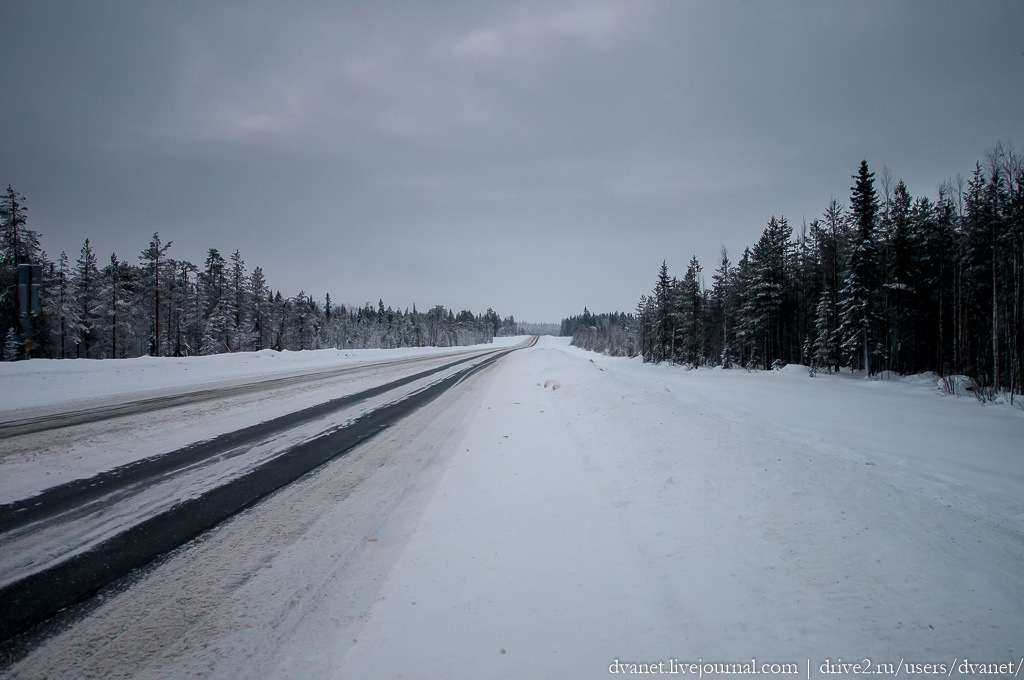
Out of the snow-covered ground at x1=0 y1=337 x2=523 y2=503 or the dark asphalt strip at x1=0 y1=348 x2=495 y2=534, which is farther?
the snow-covered ground at x1=0 y1=337 x2=523 y2=503

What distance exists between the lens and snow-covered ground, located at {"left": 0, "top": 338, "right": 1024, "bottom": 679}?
209cm

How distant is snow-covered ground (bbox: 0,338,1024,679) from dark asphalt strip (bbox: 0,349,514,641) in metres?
0.27

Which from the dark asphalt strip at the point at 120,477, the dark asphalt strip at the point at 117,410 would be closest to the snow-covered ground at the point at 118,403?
the dark asphalt strip at the point at 120,477

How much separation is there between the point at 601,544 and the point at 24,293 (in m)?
17.2

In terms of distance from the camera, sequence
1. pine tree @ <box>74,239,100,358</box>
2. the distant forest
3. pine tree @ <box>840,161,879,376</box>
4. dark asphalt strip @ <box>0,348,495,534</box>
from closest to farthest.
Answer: dark asphalt strip @ <box>0,348,495,534</box> < the distant forest < pine tree @ <box>840,161,879,376</box> < pine tree @ <box>74,239,100,358</box>

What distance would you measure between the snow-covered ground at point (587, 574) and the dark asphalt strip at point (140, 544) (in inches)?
10.4

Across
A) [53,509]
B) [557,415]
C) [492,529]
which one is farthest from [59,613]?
[557,415]

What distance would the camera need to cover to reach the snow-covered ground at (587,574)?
2.09m

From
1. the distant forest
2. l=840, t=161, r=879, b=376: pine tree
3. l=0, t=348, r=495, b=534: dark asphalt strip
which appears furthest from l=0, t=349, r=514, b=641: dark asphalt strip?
l=840, t=161, r=879, b=376: pine tree

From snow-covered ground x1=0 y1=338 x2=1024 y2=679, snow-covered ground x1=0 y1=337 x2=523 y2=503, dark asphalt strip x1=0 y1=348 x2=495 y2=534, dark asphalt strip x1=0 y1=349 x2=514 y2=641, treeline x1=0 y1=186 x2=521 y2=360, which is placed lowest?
snow-covered ground x1=0 y1=338 x2=1024 y2=679

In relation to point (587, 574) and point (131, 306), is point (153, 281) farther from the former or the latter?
point (587, 574)

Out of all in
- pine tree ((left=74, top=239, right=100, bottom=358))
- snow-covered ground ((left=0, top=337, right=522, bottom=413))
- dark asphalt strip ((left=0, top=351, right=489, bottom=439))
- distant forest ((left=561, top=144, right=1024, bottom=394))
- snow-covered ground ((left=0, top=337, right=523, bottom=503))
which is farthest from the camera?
pine tree ((left=74, top=239, right=100, bottom=358))

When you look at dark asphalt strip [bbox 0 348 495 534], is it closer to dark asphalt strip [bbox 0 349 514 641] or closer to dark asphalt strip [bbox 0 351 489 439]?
dark asphalt strip [bbox 0 349 514 641]

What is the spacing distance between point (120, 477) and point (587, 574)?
538 cm
